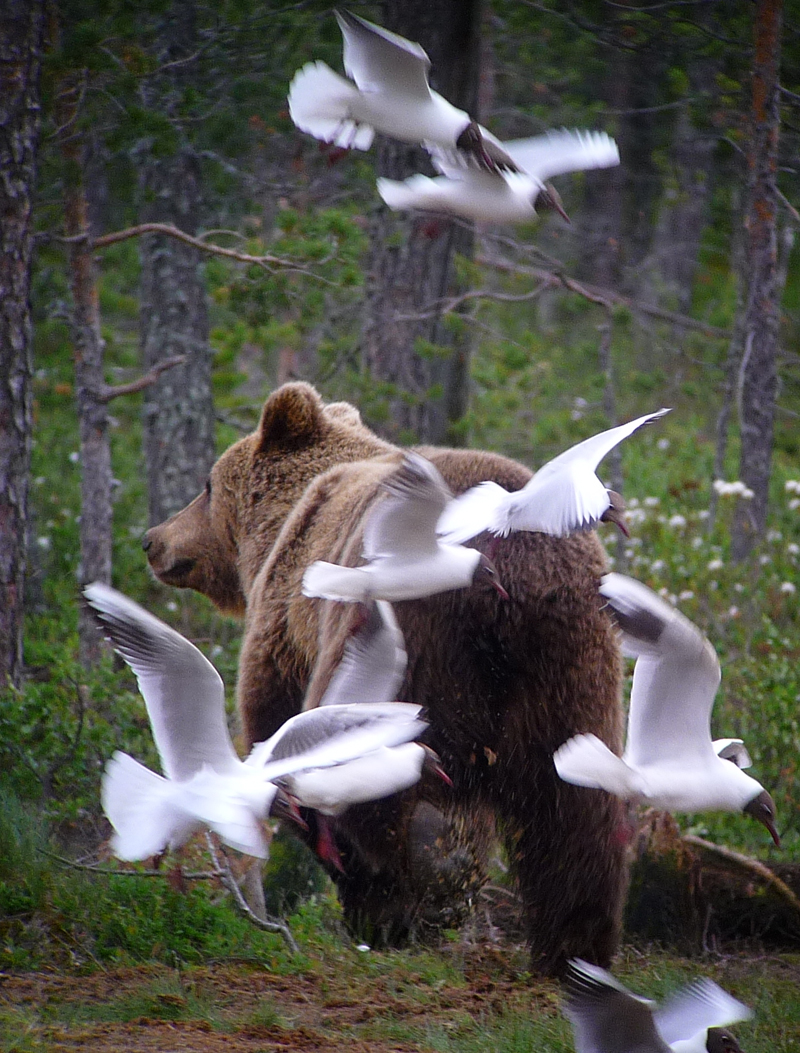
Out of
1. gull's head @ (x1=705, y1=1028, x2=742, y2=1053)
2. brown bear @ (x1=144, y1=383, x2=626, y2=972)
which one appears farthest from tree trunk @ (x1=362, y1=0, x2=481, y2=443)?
gull's head @ (x1=705, y1=1028, x2=742, y2=1053)

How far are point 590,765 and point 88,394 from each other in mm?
5007

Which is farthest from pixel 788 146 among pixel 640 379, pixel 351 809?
pixel 351 809

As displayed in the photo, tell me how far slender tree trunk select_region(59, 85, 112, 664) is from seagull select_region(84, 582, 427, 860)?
12.4ft

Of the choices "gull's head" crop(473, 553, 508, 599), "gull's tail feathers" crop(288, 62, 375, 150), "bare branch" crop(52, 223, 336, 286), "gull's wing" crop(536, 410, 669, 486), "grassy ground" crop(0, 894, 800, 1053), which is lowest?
"grassy ground" crop(0, 894, 800, 1053)

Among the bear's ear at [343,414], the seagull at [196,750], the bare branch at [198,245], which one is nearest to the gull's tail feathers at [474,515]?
the seagull at [196,750]

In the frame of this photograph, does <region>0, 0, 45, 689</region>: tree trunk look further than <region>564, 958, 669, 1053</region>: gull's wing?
Yes

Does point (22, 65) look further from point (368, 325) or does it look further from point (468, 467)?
point (368, 325)

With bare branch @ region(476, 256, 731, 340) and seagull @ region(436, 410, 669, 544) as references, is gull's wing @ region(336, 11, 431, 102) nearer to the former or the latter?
seagull @ region(436, 410, 669, 544)

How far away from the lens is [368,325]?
8.50 metres

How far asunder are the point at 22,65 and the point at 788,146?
7.04 meters

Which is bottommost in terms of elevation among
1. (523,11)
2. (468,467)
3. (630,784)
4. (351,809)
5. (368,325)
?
(351,809)

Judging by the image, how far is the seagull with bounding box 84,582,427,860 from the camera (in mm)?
3166

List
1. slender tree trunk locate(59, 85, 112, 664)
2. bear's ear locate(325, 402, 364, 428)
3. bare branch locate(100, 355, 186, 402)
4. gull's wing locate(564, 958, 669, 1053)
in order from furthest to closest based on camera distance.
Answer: slender tree trunk locate(59, 85, 112, 664)
bare branch locate(100, 355, 186, 402)
bear's ear locate(325, 402, 364, 428)
gull's wing locate(564, 958, 669, 1053)

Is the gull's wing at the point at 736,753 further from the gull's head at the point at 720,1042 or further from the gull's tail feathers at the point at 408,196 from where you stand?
the gull's tail feathers at the point at 408,196
